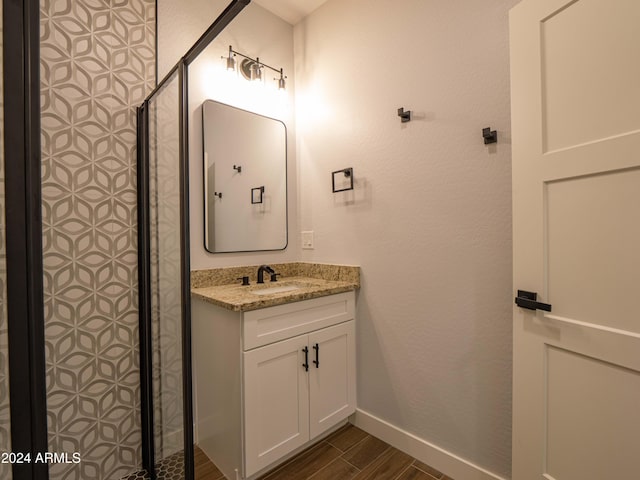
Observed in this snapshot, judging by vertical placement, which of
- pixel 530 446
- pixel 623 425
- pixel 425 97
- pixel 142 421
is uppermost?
pixel 425 97

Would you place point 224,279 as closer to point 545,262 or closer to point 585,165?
point 545,262

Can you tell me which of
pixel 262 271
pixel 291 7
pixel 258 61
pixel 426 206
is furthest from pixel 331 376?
pixel 291 7

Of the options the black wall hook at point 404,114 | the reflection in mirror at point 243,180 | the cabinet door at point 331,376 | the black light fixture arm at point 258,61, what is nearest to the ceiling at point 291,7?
the black light fixture arm at point 258,61

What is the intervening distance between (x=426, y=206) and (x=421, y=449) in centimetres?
132

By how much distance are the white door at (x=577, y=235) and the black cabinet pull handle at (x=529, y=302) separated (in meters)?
0.02

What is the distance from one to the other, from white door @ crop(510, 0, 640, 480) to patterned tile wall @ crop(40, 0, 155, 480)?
69.9 inches

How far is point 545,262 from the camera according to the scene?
1.04 metres

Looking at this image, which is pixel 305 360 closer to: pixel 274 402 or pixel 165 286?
pixel 274 402

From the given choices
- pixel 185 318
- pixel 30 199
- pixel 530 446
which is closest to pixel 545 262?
pixel 530 446

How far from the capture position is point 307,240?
7.56ft

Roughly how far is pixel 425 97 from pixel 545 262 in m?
1.03

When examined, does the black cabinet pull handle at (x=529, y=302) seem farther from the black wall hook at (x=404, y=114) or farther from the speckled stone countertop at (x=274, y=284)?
the black wall hook at (x=404, y=114)

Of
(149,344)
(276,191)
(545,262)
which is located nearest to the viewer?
(545,262)

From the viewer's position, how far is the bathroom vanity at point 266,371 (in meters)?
1.41
